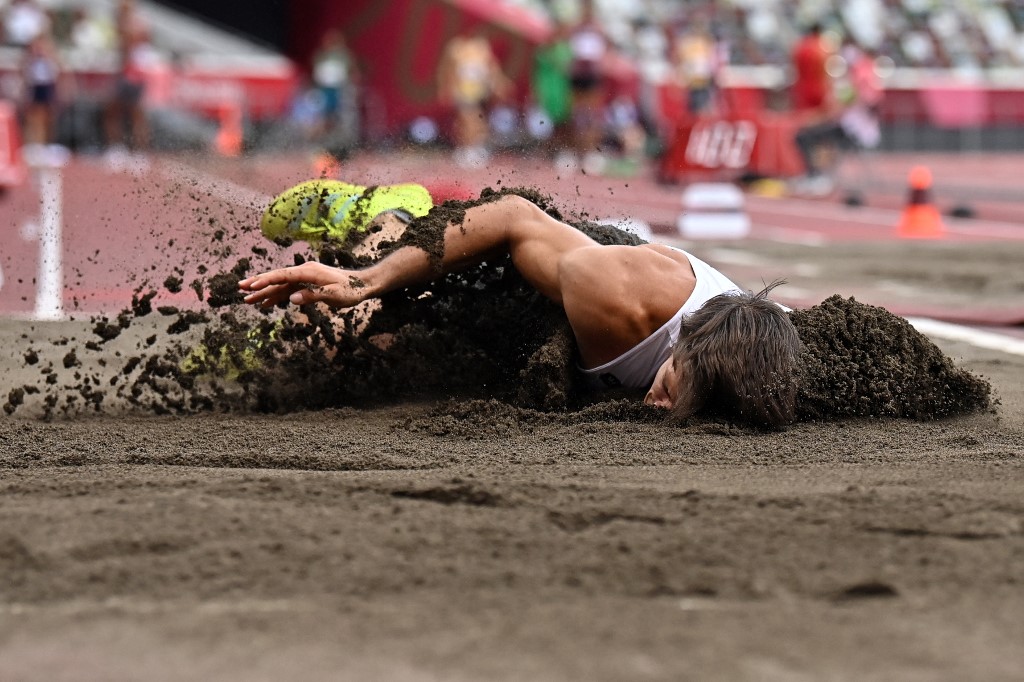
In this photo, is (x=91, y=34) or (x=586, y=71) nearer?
(x=586, y=71)

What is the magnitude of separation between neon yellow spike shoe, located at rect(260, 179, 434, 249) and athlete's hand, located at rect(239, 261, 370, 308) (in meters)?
0.63

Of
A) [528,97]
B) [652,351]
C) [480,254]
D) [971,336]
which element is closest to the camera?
[652,351]

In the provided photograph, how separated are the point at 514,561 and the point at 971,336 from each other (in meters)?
4.43

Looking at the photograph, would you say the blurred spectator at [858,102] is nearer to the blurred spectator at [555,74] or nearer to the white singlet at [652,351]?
the blurred spectator at [555,74]

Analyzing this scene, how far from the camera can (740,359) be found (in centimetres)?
399

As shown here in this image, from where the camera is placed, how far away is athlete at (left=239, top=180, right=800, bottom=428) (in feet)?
13.3

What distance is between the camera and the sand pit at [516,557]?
2.31 metres

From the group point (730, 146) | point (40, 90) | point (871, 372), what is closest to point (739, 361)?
point (871, 372)

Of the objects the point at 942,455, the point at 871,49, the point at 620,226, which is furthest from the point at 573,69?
the point at 942,455

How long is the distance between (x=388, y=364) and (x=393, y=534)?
6.01 ft

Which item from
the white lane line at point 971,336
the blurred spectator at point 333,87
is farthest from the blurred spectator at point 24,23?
the white lane line at point 971,336

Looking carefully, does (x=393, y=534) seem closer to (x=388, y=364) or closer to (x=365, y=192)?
(x=388, y=364)

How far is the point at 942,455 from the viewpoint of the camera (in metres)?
3.84

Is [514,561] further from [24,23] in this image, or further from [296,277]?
[24,23]
